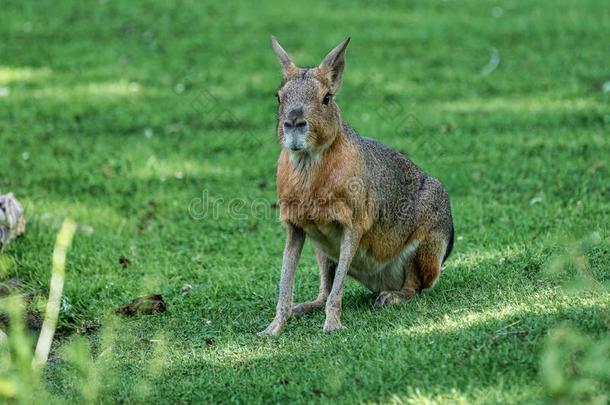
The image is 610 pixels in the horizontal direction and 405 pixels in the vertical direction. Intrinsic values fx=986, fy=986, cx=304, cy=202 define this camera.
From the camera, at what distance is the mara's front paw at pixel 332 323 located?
15.2ft

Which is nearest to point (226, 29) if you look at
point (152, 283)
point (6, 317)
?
point (152, 283)

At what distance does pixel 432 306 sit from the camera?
473 centimetres

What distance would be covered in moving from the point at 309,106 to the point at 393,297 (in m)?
1.13

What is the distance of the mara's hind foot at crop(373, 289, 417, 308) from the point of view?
16.4ft

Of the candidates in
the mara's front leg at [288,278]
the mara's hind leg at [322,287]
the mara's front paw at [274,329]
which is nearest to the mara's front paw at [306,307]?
the mara's hind leg at [322,287]

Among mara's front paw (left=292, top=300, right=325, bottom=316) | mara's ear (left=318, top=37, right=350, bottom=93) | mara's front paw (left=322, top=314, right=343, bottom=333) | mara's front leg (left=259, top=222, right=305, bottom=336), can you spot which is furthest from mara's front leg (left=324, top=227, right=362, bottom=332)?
mara's ear (left=318, top=37, right=350, bottom=93)

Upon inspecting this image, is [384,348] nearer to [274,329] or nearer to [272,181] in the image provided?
[274,329]

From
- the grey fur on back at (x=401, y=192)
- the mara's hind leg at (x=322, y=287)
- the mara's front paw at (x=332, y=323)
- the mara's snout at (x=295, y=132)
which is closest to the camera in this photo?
the mara's snout at (x=295, y=132)

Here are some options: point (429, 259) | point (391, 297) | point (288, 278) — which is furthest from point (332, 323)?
point (429, 259)

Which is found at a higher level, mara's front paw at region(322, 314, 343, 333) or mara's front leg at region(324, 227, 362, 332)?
mara's front leg at region(324, 227, 362, 332)

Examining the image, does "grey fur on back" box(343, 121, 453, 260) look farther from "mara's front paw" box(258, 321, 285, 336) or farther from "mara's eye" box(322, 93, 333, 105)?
"mara's front paw" box(258, 321, 285, 336)

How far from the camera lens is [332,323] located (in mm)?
4652

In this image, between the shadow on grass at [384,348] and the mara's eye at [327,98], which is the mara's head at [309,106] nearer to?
the mara's eye at [327,98]

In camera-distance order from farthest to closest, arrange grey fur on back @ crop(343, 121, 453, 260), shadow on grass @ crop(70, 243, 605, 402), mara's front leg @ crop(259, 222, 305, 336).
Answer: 1. grey fur on back @ crop(343, 121, 453, 260)
2. mara's front leg @ crop(259, 222, 305, 336)
3. shadow on grass @ crop(70, 243, 605, 402)
